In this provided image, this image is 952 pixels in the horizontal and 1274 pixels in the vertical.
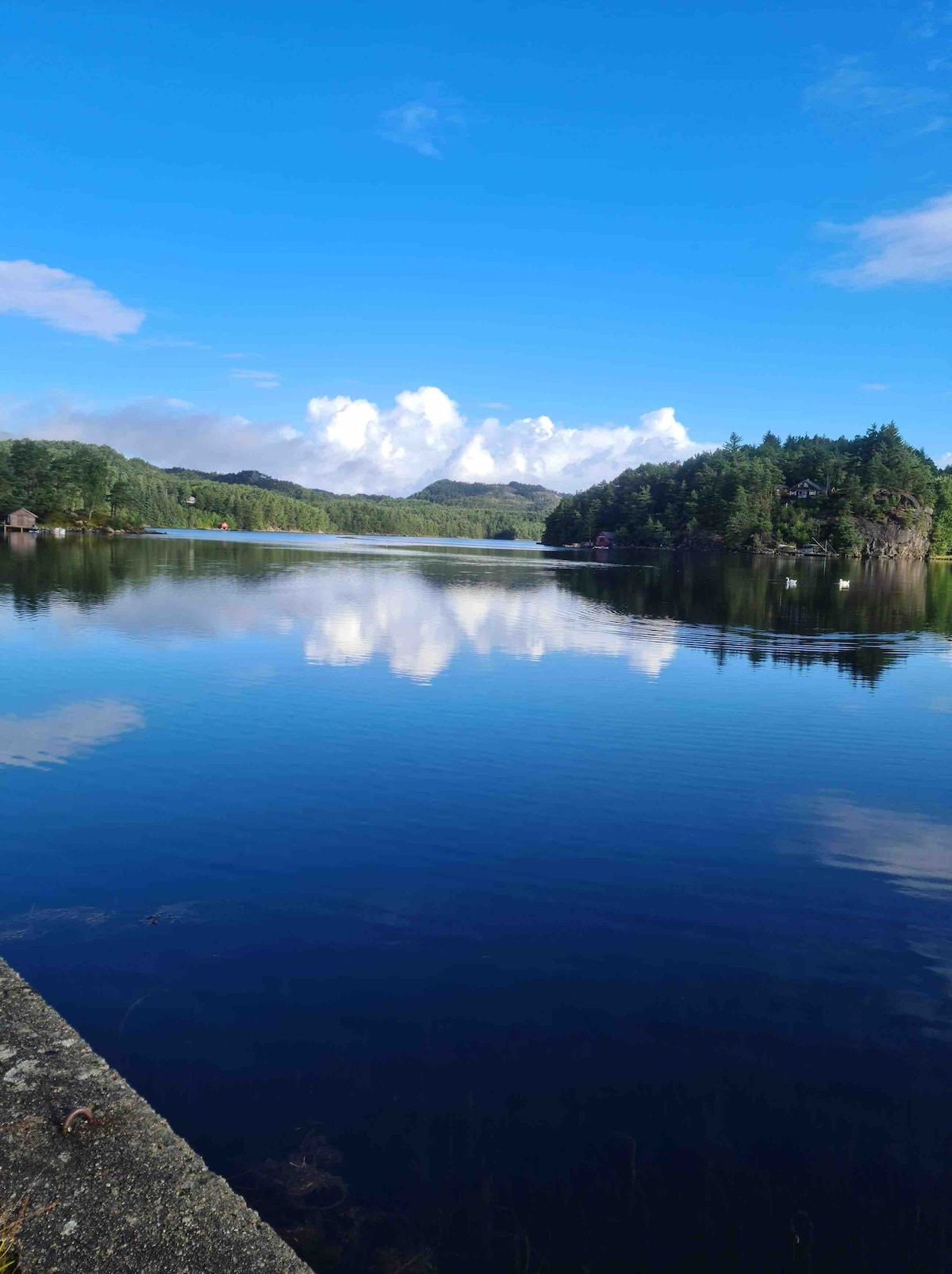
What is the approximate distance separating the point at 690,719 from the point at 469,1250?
16542 millimetres

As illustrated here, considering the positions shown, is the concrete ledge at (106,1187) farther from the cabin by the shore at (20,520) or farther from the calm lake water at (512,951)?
the cabin by the shore at (20,520)

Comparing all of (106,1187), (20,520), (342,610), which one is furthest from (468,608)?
(20,520)

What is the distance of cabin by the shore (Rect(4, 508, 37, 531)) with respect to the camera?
118188 mm

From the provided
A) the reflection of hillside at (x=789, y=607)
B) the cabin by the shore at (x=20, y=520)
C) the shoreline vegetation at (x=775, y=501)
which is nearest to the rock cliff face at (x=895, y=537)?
the shoreline vegetation at (x=775, y=501)

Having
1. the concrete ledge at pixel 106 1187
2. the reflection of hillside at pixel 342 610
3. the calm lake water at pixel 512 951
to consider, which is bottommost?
the calm lake water at pixel 512 951

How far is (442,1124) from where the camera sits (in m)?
6.46

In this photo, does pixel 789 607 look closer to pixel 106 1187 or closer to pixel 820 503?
pixel 106 1187

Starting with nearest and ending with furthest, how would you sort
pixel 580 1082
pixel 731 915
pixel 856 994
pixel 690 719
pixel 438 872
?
pixel 580 1082 < pixel 856 994 < pixel 731 915 < pixel 438 872 < pixel 690 719

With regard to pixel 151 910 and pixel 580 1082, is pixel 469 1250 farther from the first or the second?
pixel 151 910

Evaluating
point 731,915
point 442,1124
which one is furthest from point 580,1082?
point 731,915

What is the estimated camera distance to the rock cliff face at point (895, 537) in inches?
5768

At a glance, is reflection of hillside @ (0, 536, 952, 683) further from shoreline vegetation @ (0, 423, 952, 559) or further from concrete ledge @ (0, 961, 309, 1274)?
shoreline vegetation @ (0, 423, 952, 559)

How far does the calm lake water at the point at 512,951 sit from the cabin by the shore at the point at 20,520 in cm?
11258

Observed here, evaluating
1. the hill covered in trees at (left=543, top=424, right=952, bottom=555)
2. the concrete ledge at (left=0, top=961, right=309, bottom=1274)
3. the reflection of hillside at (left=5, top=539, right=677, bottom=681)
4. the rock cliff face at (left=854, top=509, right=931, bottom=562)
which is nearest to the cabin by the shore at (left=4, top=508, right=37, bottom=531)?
the reflection of hillside at (left=5, top=539, right=677, bottom=681)
